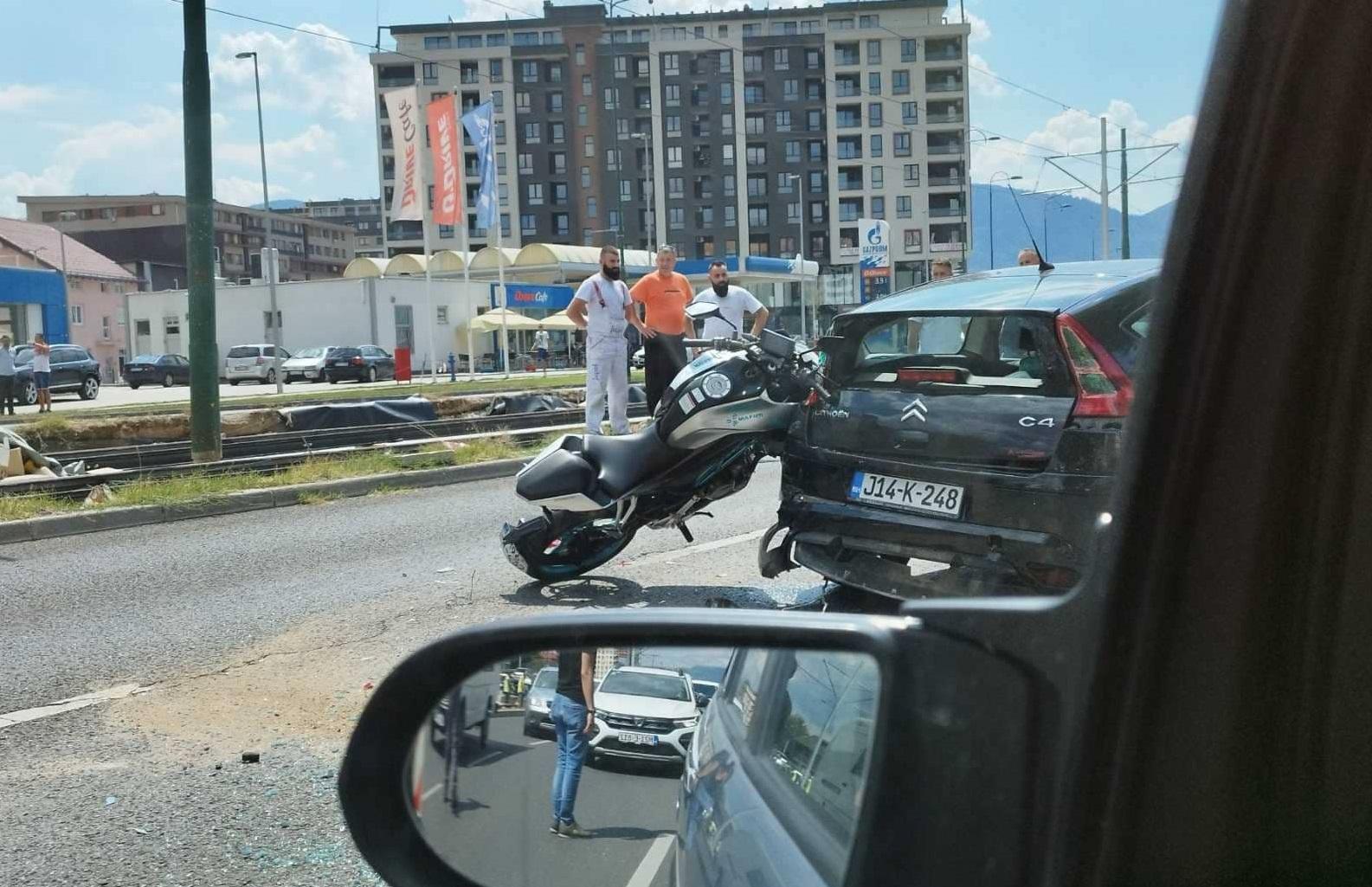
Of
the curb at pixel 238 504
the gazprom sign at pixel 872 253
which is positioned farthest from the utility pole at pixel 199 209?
the gazprom sign at pixel 872 253

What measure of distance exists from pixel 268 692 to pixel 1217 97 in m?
4.69

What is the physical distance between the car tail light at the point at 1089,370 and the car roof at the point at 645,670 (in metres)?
Answer: 3.56

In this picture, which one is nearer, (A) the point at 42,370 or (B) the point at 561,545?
(B) the point at 561,545

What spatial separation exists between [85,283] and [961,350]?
72.6m

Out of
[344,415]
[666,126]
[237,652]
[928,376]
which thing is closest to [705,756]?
[928,376]

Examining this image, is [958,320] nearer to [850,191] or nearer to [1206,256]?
[1206,256]

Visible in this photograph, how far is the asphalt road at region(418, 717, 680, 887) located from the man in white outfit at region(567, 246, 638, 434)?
10.6 metres

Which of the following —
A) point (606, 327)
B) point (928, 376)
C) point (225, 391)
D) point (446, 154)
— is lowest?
point (225, 391)

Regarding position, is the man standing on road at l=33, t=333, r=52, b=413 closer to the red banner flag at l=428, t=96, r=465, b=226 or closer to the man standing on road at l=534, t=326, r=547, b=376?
the red banner flag at l=428, t=96, r=465, b=226

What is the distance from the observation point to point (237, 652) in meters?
5.66

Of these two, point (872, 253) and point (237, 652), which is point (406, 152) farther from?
point (237, 652)

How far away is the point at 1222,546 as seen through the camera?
97 centimetres

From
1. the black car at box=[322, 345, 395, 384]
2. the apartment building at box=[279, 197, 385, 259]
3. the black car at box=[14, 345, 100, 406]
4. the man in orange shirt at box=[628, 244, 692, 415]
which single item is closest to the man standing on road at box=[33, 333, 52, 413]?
the black car at box=[14, 345, 100, 406]

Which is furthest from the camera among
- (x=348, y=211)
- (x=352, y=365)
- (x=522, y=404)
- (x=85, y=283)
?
(x=348, y=211)
